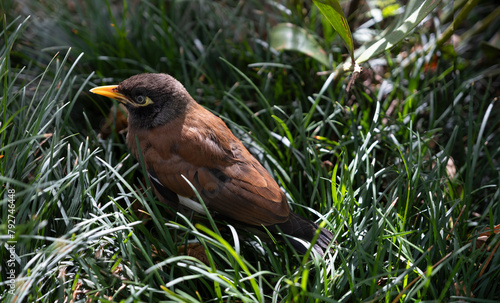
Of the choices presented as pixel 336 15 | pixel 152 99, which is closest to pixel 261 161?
pixel 152 99

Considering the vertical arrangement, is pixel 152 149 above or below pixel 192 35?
below

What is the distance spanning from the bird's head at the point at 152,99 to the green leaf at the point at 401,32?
847mm

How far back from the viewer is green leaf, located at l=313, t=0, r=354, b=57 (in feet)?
6.23

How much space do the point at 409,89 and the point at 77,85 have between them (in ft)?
6.48

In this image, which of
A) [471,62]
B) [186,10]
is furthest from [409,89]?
[186,10]

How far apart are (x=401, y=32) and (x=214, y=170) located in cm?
103

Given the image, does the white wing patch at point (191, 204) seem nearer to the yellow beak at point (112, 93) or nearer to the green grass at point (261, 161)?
the green grass at point (261, 161)

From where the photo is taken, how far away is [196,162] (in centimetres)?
196

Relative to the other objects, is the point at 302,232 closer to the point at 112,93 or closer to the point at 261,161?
the point at 261,161

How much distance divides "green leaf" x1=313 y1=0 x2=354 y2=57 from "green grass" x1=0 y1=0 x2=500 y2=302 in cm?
44

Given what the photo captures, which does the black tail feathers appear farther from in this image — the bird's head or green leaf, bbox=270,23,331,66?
green leaf, bbox=270,23,331,66

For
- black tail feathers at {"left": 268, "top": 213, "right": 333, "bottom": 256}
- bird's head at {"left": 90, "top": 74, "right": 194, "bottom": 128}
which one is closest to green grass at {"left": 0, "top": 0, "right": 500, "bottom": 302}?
black tail feathers at {"left": 268, "top": 213, "right": 333, "bottom": 256}

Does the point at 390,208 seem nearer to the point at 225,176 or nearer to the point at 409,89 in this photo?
the point at 225,176

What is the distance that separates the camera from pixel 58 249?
1.47 metres
